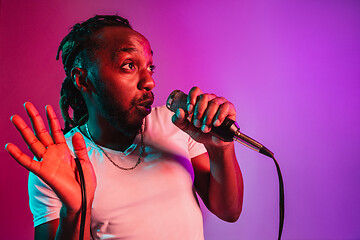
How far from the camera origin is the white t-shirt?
38.2 inches

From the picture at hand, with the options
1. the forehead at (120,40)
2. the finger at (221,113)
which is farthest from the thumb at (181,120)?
the forehead at (120,40)

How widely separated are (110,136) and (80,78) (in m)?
0.26

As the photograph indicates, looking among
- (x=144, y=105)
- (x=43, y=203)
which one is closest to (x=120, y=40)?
(x=144, y=105)

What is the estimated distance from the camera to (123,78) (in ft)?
3.43

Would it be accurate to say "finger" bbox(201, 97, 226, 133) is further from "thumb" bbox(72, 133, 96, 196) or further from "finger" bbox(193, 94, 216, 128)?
"thumb" bbox(72, 133, 96, 196)

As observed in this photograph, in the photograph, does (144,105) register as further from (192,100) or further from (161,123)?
(192,100)

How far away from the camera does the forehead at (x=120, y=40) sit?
1062 millimetres

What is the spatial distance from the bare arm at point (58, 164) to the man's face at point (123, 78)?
24 centimetres

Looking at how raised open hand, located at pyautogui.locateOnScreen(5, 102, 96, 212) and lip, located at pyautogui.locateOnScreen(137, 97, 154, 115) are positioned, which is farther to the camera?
lip, located at pyautogui.locateOnScreen(137, 97, 154, 115)

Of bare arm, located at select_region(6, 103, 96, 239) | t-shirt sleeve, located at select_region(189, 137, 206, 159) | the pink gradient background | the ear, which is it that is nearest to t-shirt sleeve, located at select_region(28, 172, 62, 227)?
bare arm, located at select_region(6, 103, 96, 239)

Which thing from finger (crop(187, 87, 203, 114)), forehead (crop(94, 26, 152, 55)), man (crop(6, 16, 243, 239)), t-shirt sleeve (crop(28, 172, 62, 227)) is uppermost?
forehead (crop(94, 26, 152, 55))

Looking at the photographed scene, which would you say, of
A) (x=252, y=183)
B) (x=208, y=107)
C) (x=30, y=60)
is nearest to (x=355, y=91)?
(x=252, y=183)

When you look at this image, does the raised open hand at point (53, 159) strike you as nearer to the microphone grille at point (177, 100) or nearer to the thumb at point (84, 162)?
the thumb at point (84, 162)

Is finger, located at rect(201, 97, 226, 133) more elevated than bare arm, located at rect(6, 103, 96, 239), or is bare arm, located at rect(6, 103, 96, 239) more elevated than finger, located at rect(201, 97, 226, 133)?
finger, located at rect(201, 97, 226, 133)
